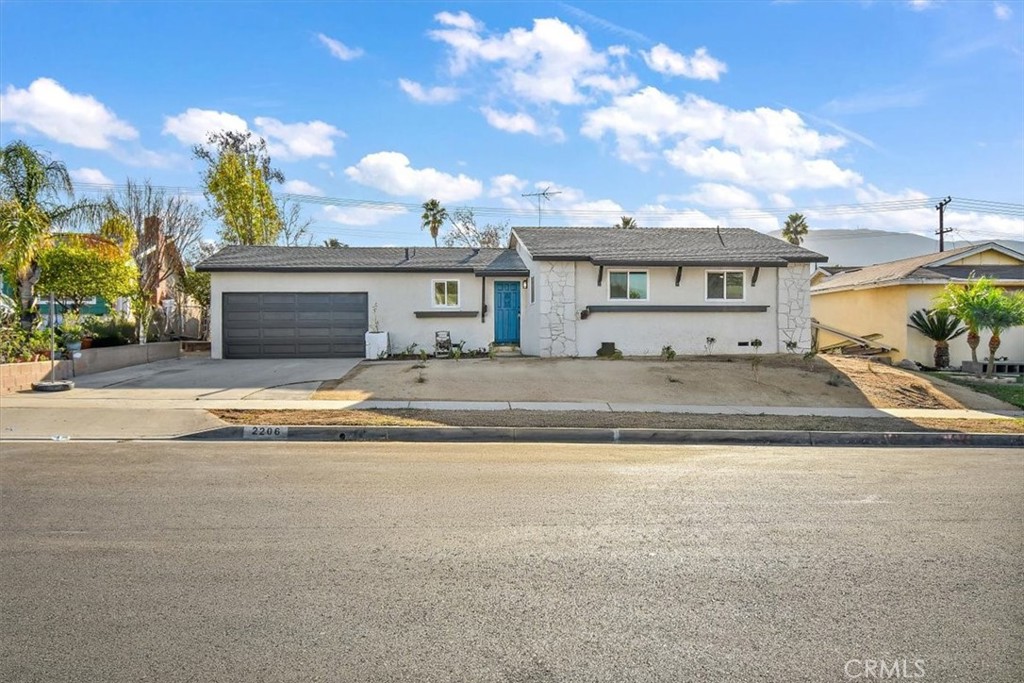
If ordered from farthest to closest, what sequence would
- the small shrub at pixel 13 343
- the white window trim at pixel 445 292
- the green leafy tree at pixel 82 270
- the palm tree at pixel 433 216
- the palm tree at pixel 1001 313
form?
1. the palm tree at pixel 433 216
2. the white window trim at pixel 445 292
3. the green leafy tree at pixel 82 270
4. the palm tree at pixel 1001 313
5. the small shrub at pixel 13 343

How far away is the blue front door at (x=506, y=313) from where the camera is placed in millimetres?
23234

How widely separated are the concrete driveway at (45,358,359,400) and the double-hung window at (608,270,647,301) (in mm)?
8153

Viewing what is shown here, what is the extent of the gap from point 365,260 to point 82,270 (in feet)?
27.3

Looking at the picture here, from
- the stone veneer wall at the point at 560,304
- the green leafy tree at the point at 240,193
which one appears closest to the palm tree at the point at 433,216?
the green leafy tree at the point at 240,193

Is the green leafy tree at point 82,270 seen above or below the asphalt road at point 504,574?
above

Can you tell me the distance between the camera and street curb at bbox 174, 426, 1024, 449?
10547 mm

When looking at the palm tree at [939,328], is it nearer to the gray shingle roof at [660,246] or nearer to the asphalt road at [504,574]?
the gray shingle roof at [660,246]

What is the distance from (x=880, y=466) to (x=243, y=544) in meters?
7.65

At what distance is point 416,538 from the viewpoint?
5391mm

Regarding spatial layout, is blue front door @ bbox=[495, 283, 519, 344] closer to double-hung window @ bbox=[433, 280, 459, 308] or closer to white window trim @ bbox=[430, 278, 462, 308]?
white window trim @ bbox=[430, 278, 462, 308]

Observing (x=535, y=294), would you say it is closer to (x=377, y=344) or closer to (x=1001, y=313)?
(x=377, y=344)

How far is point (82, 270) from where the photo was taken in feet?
62.0

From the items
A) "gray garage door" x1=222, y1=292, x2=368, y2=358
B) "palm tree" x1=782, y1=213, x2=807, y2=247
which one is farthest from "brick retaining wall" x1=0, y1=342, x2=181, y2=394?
"palm tree" x1=782, y1=213, x2=807, y2=247

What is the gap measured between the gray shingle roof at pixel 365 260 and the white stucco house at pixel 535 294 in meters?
0.04
